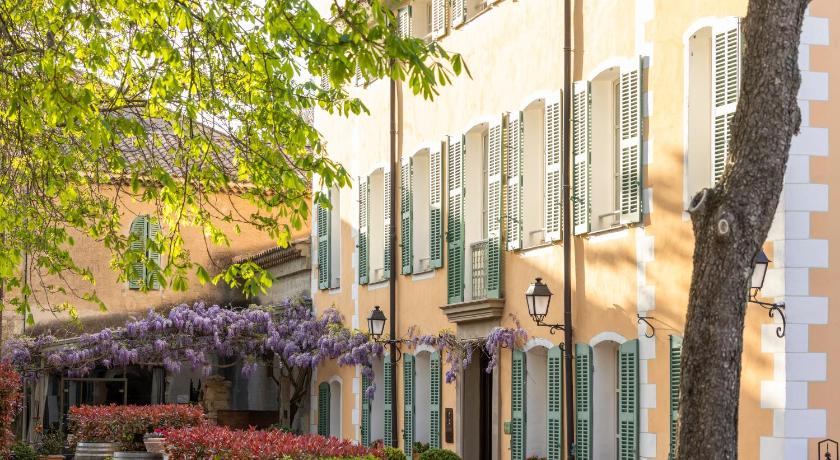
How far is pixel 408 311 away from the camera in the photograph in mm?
22844

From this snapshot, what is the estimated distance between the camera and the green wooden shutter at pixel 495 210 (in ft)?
63.7

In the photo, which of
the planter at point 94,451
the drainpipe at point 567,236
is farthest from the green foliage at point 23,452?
the drainpipe at point 567,236

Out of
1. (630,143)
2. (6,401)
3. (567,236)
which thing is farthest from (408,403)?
(630,143)

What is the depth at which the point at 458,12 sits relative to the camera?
21266mm

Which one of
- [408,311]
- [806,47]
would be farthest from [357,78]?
[806,47]

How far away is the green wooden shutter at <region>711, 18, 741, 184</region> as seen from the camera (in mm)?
14008

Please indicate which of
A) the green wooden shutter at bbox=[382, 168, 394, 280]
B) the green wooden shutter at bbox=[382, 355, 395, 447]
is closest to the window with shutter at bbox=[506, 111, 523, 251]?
the green wooden shutter at bbox=[382, 168, 394, 280]

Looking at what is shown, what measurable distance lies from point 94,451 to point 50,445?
229 inches

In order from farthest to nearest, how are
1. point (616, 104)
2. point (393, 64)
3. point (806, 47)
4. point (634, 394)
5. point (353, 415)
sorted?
point (353, 415)
point (616, 104)
point (634, 394)
point (806, 47)
point (393, 64)

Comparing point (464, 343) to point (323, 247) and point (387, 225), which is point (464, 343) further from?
point (323, 247)

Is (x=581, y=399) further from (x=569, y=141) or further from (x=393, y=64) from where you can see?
(x=393, y=64)

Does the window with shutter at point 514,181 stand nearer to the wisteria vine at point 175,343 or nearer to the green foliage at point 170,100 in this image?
the green foliage at point 170,100

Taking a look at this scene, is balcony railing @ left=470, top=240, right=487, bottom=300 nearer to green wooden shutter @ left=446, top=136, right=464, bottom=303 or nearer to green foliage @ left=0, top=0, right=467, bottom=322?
green wooden shutter @ left=446, top=136, right=464, bottom=303

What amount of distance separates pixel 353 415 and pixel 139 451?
390 cm
